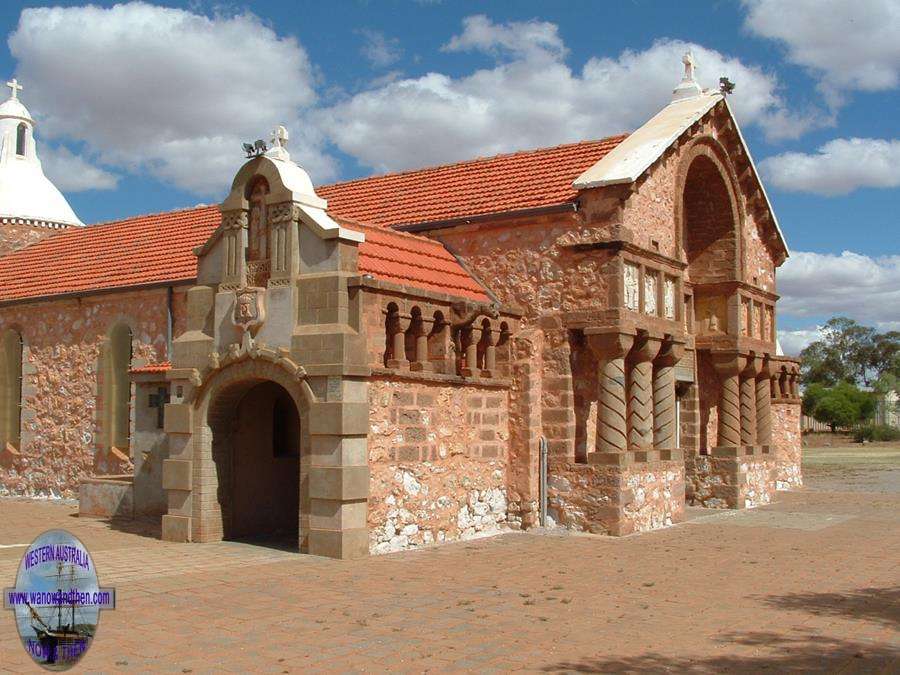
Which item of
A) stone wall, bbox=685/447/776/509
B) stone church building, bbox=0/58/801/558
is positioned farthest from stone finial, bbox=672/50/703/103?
stone wall, bbox=685/447/776/509

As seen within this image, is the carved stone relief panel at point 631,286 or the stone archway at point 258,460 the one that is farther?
the carved stone relief panel at point 631,286

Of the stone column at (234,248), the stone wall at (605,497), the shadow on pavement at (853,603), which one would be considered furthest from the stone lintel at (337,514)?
the shadow on pavement at (853,603)

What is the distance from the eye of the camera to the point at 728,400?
1897 cm

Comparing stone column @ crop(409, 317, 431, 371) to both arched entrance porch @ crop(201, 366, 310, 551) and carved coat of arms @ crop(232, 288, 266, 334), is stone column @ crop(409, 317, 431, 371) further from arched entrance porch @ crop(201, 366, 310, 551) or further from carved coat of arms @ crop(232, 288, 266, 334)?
carved coat of arms @ crop(232, 288, 266, 334)

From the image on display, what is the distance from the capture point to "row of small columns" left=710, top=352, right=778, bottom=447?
18938mm

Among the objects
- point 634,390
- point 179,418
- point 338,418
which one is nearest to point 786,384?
point 634,390

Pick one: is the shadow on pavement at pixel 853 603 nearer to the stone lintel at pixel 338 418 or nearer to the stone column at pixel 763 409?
the stone lintel at pixel 338 418

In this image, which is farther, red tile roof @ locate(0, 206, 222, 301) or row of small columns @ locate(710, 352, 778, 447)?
red tile roof @ locate(0, 206, 222, 301)

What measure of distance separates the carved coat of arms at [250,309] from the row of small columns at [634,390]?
484 cm

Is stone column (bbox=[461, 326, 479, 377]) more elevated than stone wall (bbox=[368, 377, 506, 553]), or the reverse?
stone column (bbox=[461, 326, 479, 377])

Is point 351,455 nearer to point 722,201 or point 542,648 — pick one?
point 542,648

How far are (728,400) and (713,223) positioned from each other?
348 cm

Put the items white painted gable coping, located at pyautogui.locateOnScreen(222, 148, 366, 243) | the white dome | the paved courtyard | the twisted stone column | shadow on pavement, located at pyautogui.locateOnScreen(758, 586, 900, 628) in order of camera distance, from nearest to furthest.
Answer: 1. the paved courtyard
2. shadow on pavement, located at pyautogui.locateOnScreen(758, 586, 900, 628)
3. white painted gable coping, located at pyautogui.locateOnScreen(222, 148, 366, 243)
4. the twisted stone column
5. the white dome

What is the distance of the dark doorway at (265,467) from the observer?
45.1 ft
